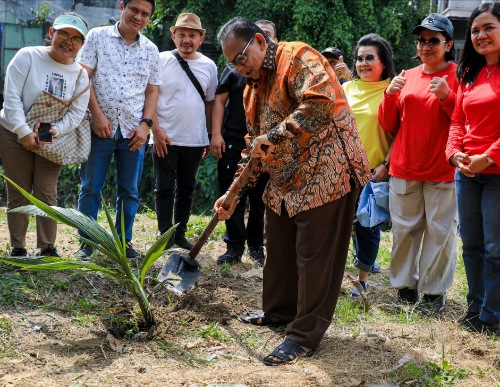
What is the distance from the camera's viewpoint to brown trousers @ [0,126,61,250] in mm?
4480

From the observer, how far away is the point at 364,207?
4773mm

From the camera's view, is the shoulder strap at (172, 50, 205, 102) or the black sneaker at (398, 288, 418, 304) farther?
the shoulder strap at (172, 50, 205, 102)

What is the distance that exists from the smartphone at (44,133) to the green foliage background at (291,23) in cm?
623

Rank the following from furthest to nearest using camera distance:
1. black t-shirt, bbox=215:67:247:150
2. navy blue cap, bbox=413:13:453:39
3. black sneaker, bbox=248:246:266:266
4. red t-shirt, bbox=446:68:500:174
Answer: black sneaker, bbox=248:246:266:266 < black t-shirt, bbox=215:67:247:150 < navy blue cap, bbox=413:13:453:39 < red t-shirt, bbox=446:68:500:174

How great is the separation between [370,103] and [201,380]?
2.62 meters

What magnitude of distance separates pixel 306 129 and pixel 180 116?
2324 millimetres

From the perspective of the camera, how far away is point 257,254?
215 inches

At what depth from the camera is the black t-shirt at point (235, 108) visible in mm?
5219

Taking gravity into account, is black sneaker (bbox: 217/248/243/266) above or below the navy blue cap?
below

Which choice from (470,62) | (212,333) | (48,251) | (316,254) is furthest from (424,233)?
(48,251)

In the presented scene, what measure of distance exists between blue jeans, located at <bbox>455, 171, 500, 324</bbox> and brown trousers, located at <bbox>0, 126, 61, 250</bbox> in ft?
9.67

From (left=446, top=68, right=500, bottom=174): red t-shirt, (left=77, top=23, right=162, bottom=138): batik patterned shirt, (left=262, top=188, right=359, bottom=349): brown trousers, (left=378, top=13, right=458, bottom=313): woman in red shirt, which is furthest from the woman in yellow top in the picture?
(left=77, top=23, right=162, bottom=138): batik patterned shirt

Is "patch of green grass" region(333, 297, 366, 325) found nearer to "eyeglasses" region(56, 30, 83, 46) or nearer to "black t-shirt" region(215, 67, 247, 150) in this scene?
"black t-shirt" region(215, 67, 247, 150)

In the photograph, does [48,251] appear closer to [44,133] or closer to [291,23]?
[44,133]
